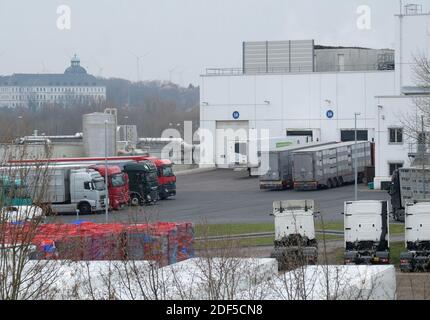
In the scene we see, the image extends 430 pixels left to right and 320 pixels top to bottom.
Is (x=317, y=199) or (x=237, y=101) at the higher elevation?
(x=237, y=101)

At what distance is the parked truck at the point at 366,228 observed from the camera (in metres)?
33.2

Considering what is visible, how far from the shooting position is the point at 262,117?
79.1 m

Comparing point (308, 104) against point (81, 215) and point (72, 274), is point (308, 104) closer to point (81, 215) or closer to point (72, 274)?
point (81, 215)

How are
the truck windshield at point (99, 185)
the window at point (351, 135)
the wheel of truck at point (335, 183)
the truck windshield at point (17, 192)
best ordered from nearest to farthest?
the truck windshield at point (17, 192) → the truck windshield at point (99, 185) → the wheel of truck at point (335, 183) → the window at point (351, 135)

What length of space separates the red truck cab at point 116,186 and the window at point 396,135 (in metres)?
16.9

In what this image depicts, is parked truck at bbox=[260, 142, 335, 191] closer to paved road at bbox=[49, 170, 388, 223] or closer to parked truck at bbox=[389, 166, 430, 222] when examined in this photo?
paved road at bbox=[49, 170, 388, 223]

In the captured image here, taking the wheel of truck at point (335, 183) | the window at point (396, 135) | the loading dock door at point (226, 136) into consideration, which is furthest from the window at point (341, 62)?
the window at point (396, 135)

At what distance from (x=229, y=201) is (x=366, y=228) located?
24482mm

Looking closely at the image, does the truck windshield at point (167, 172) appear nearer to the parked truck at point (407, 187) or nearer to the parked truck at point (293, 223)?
the parked truck at point (407, 187)

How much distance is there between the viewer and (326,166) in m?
63.7

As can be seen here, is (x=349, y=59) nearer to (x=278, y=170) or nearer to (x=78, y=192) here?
(x=278, y=170)

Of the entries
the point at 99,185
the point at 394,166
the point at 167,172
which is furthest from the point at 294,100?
the point at 99,185
